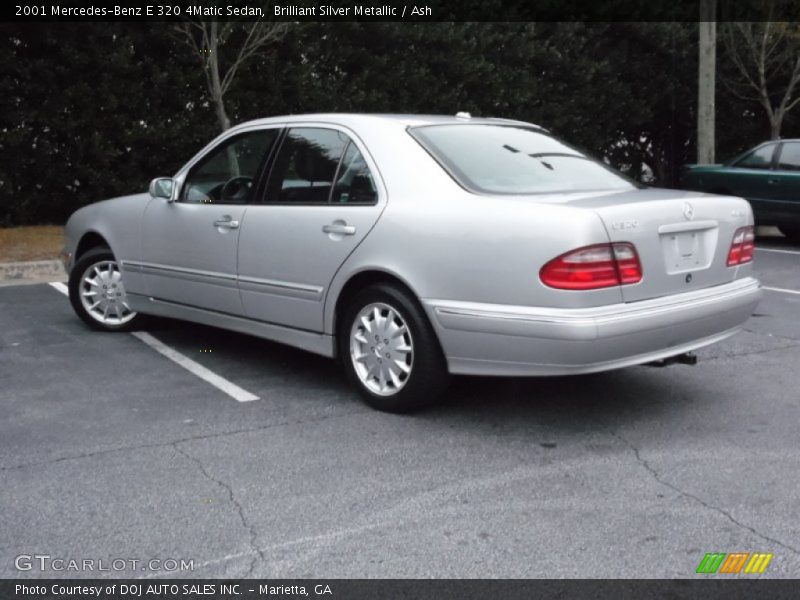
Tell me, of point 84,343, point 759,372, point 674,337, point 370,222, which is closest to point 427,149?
point 370,222

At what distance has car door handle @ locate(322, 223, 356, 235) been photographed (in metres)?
5.23

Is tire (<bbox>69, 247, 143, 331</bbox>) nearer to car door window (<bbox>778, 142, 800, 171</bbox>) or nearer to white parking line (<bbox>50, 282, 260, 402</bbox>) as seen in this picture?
white parking line (<bbox>50, 282, 260, 402</bbox>)

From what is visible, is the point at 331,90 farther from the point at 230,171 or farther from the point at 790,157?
the point at 230,171

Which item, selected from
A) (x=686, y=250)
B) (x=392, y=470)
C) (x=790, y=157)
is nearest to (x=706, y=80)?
(x=790, y=157)

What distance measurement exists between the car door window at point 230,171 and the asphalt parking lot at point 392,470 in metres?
1.06

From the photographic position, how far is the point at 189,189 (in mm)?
6477

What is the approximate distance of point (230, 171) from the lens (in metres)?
6.27

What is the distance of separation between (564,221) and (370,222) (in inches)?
43.9

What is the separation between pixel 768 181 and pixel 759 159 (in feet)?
1.63

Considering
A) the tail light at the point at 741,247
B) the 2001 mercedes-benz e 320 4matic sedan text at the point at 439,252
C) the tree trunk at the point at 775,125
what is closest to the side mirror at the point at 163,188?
the 2001 mercedes-benz e 320 4matic sedan text at the point at 439,252

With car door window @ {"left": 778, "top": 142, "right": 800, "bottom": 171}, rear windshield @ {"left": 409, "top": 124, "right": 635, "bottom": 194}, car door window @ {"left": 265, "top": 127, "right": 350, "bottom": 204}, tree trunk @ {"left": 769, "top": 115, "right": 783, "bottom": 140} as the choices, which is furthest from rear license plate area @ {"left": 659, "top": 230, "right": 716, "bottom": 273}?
tree trunk @ {"left": 769, "top": 115, "right": 783, "bottom": 140}

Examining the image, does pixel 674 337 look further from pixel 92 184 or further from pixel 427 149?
pixel 92 184

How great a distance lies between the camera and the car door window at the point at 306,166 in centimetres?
556

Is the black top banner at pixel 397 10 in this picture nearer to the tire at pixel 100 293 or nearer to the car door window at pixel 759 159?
the car door window at pixel 759 159
